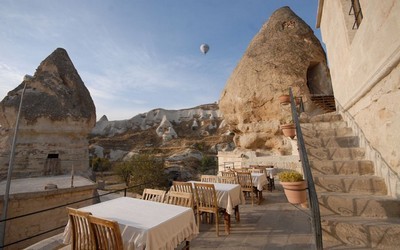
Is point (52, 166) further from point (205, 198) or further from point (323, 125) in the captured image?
point (323, 125)

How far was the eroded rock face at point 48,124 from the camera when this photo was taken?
1625cm

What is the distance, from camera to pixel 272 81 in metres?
13.4

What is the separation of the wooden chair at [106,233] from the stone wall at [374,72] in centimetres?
354

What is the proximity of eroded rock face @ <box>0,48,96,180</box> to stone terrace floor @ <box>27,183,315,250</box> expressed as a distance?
56.6 feet

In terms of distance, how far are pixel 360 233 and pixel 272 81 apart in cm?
1236

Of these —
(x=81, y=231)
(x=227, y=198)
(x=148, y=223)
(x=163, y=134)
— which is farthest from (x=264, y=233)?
(x=163, y=134)

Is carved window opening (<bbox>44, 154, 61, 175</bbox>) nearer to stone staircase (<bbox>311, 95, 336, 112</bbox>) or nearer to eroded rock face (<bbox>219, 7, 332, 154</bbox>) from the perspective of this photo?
eroded rock face (<bbox>219, 7, 332, 154</bbox>)

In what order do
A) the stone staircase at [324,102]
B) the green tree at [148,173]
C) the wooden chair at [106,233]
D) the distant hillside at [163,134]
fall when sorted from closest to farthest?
the wooden chair at [106,233] < the stone staircase at [324,102] < the green tree at [148,173] < the distant hillside at [163,134]

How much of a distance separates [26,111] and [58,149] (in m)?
4.19

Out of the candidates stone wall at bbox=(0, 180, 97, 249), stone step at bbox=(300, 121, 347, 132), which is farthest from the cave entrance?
stone wall at bbox=(0, 180, 97, 249)

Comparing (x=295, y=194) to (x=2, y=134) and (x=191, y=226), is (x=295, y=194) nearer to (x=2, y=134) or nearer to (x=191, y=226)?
(x=191, y=226)

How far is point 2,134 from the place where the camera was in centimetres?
1711

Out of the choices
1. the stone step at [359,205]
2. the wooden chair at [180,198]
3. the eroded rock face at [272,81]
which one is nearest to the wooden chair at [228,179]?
the wooden chair at [180,198]

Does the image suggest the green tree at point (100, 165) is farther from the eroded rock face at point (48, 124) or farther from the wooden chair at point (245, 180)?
the wooden chair at point (245, 180)
